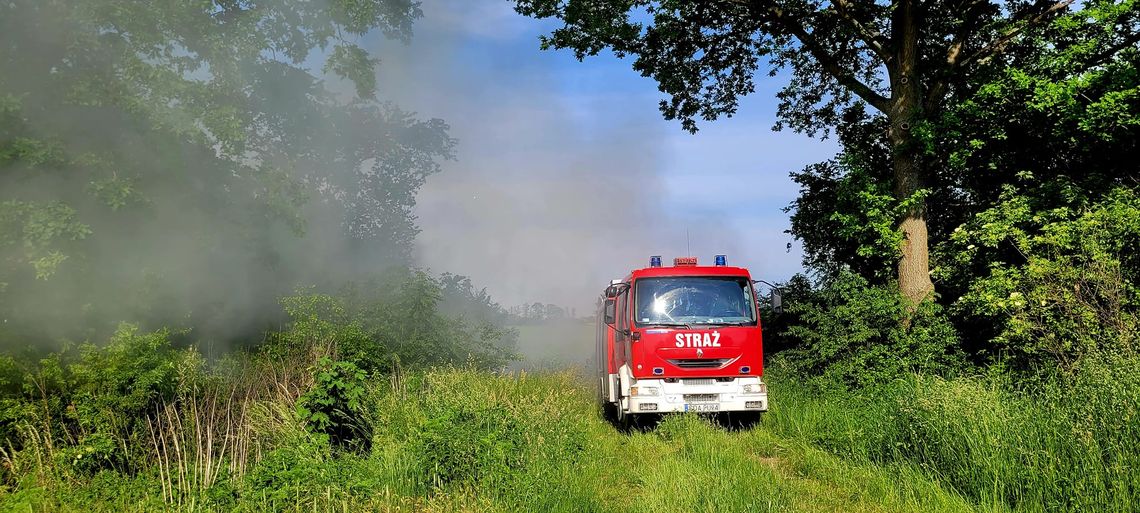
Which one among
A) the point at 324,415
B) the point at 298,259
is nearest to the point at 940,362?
the point at 324,415

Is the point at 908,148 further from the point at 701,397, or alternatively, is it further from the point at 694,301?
the point at 701,397

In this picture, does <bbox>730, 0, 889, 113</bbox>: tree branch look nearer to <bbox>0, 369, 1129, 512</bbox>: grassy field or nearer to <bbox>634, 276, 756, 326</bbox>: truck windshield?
<bbox>634, 276, 756, 326</bbox>: truck windshield

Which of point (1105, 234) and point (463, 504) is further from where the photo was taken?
point (1105, 234)

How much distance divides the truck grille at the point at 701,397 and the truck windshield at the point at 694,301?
103 centimetres

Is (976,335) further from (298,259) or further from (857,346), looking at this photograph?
(298,259)

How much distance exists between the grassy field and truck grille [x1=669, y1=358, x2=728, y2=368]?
134 centimetres

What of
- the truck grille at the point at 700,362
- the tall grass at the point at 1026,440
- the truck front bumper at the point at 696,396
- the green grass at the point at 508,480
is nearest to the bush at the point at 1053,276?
the tall grass at the point at 1026,440

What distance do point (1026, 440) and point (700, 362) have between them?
16.4 ft

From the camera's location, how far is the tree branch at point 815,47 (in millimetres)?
15953

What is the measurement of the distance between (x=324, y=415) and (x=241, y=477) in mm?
1208

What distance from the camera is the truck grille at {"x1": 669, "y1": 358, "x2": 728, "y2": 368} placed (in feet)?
35.8

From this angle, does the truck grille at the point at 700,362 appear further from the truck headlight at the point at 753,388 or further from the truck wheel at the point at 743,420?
the truck wheel at the point at 743,420

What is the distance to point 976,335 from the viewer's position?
1466cm

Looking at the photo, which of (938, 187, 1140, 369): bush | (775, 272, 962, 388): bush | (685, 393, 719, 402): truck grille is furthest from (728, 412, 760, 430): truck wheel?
(938, 187, 1140, 369): bush
